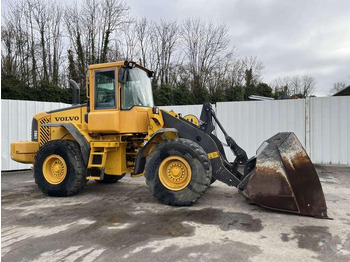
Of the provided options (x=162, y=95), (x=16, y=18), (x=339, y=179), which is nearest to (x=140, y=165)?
(x=339, y=179)

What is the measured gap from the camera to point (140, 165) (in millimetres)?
5676

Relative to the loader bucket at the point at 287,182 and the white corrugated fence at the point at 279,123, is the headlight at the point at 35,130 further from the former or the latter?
the loader bucket at the point at 287,182

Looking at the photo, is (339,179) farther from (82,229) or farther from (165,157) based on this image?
(82,229)

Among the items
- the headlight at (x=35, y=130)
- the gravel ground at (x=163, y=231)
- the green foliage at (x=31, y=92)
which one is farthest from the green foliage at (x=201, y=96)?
the gravel ground at (x=163, y=231)

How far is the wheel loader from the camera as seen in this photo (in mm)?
4406

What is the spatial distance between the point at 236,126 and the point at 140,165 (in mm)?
5575

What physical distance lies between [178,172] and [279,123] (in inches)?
235

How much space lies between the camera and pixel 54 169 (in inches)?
240

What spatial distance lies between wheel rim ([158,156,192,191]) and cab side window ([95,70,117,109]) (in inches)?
64.6

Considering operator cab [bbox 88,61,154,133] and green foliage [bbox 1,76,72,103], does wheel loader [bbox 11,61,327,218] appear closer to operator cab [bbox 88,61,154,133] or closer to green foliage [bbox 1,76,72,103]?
operator cab [bbox 88,61,154,133]

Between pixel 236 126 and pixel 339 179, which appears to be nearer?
pixel 339 179

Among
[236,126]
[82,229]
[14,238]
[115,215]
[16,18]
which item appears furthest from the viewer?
[16,18]

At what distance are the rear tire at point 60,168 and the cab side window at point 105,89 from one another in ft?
3.65

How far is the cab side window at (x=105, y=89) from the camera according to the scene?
5.72 metres
